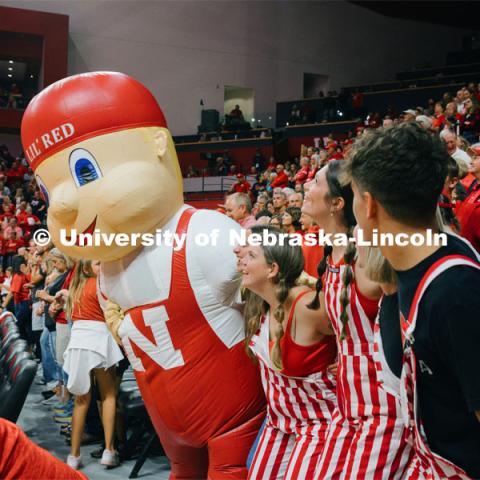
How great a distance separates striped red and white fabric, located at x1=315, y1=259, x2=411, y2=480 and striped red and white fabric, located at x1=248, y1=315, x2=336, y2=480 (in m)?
0.14

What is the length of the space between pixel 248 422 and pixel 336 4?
2293 centimetres

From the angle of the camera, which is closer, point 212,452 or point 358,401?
point 358,401

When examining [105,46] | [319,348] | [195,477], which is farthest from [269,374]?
[105,46]

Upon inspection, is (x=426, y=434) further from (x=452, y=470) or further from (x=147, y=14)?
(x=147, y=14)

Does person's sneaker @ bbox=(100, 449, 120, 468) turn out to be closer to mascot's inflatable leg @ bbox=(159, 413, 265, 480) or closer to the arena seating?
the arena seating

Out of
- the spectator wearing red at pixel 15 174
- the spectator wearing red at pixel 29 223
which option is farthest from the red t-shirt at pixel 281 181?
the spectator wearing red at pixel 15 174

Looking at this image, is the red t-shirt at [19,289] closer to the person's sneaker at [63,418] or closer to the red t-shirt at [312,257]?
the person's sneaker at [63,418]

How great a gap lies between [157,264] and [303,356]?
775mm

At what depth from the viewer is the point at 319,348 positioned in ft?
7.37

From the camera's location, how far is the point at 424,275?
53.6 inches

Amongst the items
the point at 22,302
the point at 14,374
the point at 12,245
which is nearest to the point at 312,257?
the point at 14,374

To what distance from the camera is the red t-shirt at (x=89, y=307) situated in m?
4.48

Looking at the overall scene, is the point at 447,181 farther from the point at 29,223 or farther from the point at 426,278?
the point at 29,223

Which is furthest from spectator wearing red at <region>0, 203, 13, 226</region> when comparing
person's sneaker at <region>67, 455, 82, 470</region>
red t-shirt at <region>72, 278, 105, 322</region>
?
person's sneaker at <region>67, 455, 82, 470</region>
